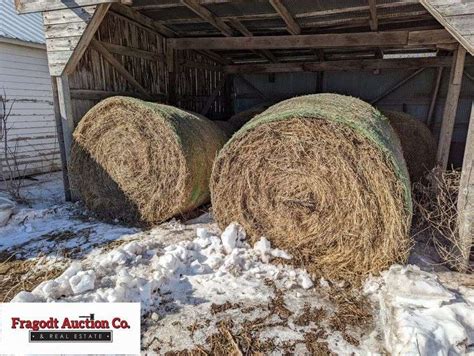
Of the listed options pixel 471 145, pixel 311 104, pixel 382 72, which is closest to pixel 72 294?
pixel 311 104

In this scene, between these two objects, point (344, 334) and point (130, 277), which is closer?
point (344, 334)

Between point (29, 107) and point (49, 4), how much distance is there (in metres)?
3.76

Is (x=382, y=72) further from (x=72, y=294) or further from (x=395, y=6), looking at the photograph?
(x=72, y=294)

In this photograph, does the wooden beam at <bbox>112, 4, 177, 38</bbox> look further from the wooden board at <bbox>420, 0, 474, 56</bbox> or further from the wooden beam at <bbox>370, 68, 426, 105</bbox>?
the wooden beam at <bbox>370, 68, 426, 105</bbox>

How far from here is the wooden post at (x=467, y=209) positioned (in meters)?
3.10

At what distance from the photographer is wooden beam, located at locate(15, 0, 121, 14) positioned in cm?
428

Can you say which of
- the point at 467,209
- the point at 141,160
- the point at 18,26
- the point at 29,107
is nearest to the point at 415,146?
the point at 467,209

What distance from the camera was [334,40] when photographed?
5.14 m

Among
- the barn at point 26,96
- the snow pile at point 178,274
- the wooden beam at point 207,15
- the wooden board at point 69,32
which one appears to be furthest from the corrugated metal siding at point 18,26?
the snow pile at point 178,274

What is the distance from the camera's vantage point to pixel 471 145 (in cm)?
312

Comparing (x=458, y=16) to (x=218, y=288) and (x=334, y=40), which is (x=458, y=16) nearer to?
(x=334, y=40)

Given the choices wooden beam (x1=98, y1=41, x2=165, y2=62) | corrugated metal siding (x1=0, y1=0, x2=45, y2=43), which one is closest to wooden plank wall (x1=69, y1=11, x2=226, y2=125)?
wooden beam (x1=98, y1=41, x2=165, y2=62)

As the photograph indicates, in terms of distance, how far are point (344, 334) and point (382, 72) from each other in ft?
20.9

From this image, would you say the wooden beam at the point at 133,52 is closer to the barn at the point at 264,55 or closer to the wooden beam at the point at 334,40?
the barn at the point at 264,55
